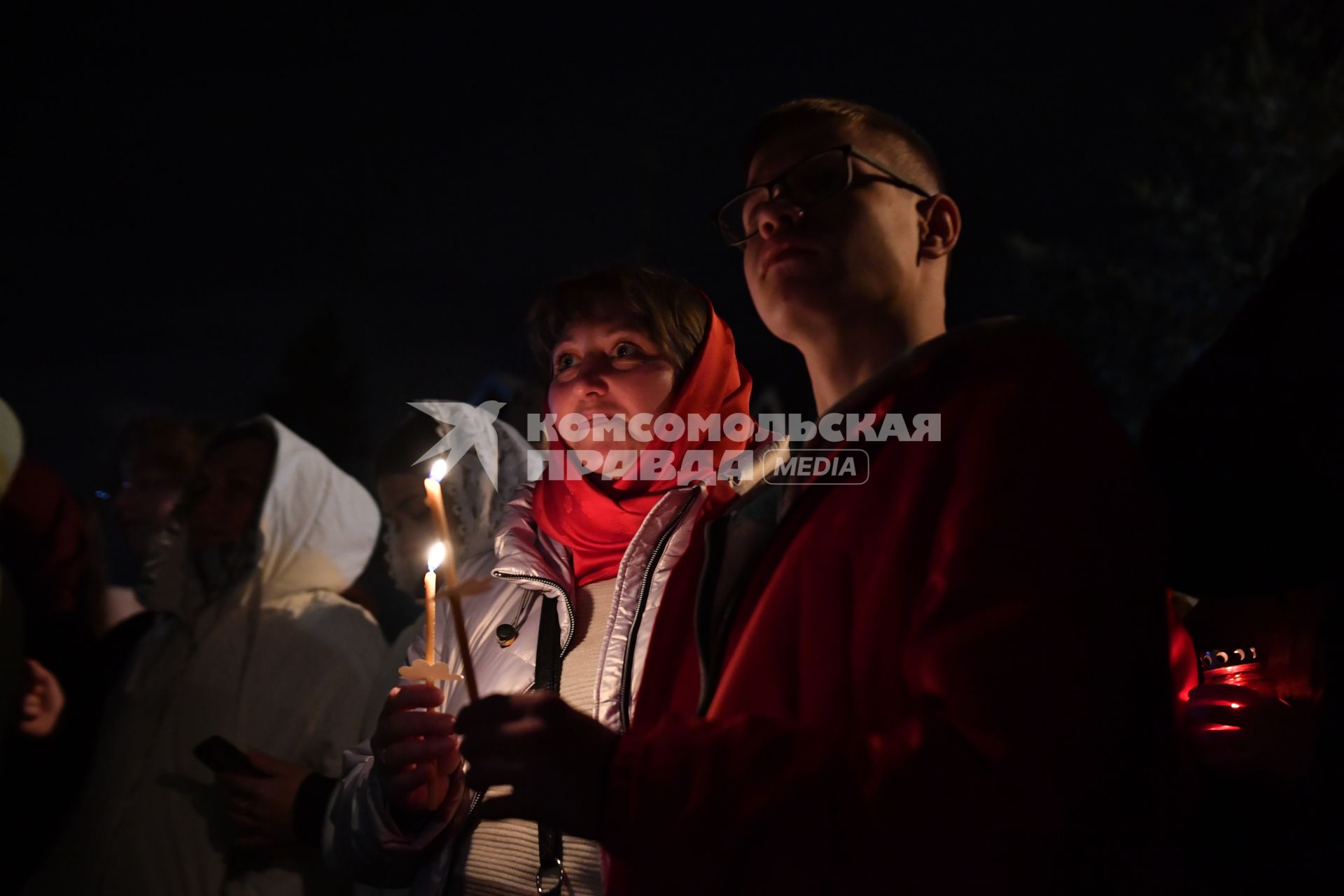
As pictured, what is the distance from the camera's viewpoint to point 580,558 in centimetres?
262

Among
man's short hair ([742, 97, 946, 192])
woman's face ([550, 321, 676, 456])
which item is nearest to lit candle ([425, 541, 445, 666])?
woman's face ([550, 321, 676, 456])

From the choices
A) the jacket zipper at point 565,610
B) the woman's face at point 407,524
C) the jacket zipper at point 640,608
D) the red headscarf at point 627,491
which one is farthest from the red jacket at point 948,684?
the woman's face at point 407,524

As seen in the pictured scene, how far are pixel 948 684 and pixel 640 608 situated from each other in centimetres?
114

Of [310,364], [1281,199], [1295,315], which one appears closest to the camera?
[1295,315]

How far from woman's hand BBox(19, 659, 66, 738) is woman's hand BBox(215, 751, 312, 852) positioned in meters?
0.94

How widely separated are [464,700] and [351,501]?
232 cm

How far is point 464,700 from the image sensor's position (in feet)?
8.17

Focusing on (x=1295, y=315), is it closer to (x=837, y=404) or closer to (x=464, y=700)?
(x=837, y=404)

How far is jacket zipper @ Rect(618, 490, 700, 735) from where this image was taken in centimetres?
217

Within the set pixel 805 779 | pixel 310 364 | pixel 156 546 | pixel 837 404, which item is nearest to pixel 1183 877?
pixel 805 779

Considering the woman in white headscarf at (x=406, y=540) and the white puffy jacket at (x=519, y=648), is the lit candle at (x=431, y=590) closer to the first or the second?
the white puffy jacket at (x=519, y=648)

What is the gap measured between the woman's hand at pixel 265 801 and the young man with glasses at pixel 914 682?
2090 mm

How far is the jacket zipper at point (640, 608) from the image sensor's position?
2.17 metres

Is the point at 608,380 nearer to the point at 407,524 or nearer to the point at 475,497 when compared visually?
the point at 475,497
